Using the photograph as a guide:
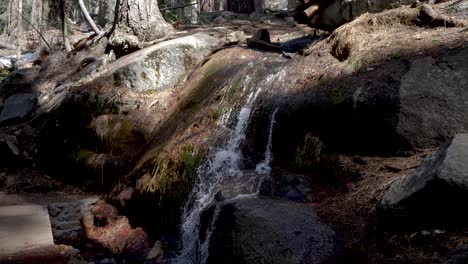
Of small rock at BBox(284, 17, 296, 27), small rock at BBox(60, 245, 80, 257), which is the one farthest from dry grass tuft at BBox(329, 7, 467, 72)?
small rock at BBox(284, 17, 296, 27)

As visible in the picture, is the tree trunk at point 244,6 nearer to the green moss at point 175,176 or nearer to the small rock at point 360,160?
the green moss at point 175,176

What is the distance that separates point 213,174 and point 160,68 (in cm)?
361

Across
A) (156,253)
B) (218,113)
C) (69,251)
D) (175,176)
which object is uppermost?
(218,113)

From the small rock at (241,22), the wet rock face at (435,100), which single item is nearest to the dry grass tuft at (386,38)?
the wet rock face at (435,100)

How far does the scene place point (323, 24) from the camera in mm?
7535

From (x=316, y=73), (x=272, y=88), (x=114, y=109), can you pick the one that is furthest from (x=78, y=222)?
(x=316, y=73)

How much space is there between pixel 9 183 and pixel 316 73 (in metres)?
6.72

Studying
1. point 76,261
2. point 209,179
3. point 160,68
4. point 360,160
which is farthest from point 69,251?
point 160,68

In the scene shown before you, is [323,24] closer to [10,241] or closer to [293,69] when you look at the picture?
[293,69]

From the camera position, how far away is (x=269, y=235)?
3762 millimetres

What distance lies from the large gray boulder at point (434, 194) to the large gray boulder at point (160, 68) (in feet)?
18.5

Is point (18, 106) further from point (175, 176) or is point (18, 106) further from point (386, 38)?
point (386, 38)

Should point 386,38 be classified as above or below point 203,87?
above

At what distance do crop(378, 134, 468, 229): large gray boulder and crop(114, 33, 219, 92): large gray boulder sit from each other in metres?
5.62
